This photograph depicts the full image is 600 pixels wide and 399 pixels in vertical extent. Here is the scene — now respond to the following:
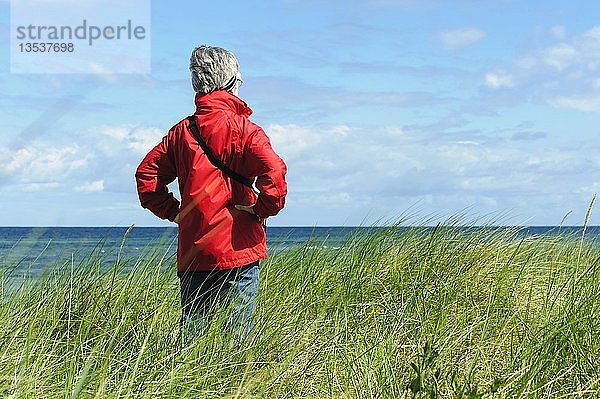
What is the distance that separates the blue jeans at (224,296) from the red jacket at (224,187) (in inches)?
2.7

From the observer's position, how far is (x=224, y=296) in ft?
14.1

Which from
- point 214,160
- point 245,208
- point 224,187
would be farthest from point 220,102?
point 245,208

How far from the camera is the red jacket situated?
4.12 meters

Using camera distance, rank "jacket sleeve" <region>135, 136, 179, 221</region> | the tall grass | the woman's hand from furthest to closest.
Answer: "jacket sleeve" <region>135, 136, 179, 221</region> → the woman's hand → the tall grass

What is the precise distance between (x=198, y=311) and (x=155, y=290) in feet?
2.90

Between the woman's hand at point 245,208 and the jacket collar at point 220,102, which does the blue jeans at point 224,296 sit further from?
the jacket collar at point 220,102

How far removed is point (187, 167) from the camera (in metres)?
4.28

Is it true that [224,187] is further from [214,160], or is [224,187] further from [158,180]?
[158,180]

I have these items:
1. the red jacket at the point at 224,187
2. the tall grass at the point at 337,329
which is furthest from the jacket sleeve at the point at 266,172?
the tall grass at the point at 337,329

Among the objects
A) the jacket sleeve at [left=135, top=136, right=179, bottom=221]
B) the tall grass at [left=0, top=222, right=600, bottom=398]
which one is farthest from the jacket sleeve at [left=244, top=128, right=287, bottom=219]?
the tall grass at [left=0, top=222, right=600, bottom=398]

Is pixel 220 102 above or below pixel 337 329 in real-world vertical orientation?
above

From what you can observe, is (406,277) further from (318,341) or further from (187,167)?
(187,167)

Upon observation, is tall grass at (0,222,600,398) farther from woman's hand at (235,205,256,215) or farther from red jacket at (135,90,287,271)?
woman's hand at (235,205,256,215)

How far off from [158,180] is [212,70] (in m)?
0.68
